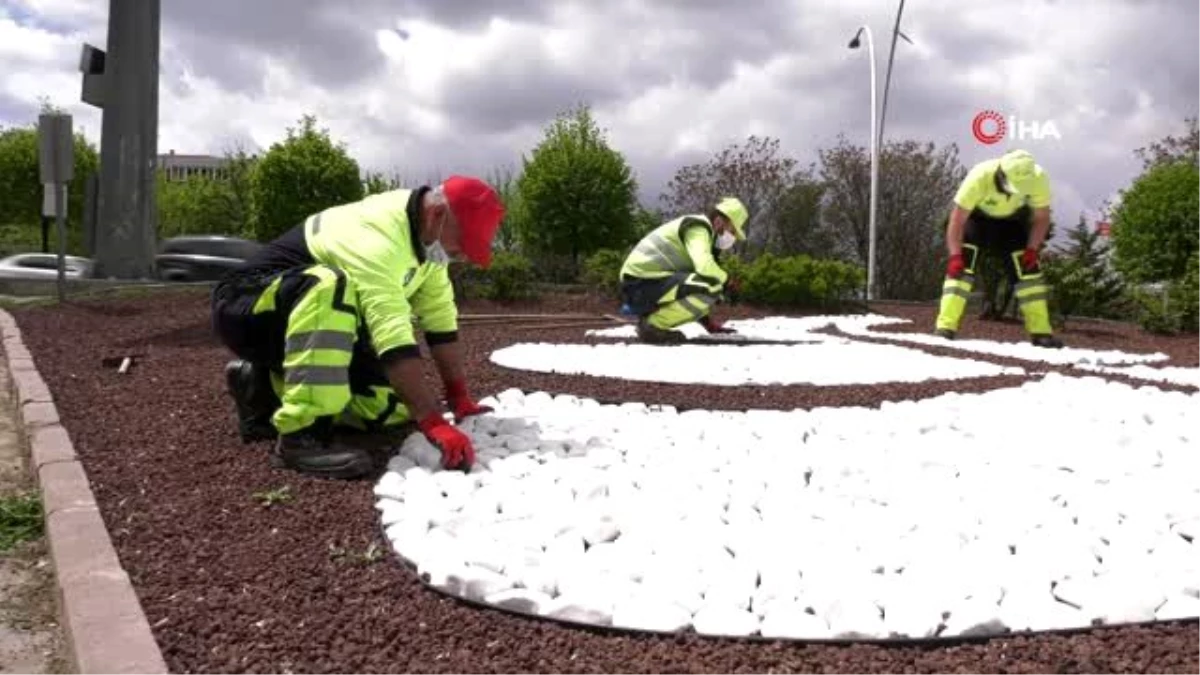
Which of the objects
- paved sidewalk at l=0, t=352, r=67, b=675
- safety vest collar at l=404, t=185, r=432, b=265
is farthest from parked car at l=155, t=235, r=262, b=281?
paved sidewalk at l=0, t=352, r=67, b=675

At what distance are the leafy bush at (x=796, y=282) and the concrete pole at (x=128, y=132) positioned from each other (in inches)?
368

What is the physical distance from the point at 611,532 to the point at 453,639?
704 millimetres

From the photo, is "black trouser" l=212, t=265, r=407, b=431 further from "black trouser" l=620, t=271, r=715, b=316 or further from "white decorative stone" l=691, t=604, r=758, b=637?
"black trouser" l=620, t=271, r=715, b=316

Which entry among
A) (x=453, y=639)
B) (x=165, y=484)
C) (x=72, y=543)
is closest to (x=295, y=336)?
(x=165, y=484)

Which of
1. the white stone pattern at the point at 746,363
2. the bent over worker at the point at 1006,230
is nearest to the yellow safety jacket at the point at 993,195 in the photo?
the bent over worker at the point at 1006,230

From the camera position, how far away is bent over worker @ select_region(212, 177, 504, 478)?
358 cm

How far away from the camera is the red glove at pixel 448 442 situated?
139 inches

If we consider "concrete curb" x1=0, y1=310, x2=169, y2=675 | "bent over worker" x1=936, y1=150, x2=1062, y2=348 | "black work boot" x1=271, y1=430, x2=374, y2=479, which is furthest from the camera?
"bent over worker" x1=936, y1=150, x2=1062, y2=348

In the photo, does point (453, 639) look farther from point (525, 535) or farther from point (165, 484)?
point (165, 484)

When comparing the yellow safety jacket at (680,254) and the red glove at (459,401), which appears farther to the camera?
the yellow safety jacket at (680,254)

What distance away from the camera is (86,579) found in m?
2.59

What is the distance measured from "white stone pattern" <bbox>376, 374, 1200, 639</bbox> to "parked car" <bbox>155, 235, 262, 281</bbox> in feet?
54.2

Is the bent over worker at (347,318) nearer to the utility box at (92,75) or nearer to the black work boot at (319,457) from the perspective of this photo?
the black work boot at (319,457)

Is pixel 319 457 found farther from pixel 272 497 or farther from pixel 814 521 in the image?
pixel 814 521
